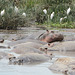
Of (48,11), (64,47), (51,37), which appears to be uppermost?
(48,11)

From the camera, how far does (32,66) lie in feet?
25.3

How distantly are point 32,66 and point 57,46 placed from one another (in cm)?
354

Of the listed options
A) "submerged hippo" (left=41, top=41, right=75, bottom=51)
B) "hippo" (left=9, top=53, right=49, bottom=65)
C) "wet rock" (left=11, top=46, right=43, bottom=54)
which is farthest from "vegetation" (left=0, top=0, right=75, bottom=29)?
"hippo" (left=9, top=53, right=49, bottom=65)

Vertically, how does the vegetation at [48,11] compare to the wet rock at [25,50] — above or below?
above

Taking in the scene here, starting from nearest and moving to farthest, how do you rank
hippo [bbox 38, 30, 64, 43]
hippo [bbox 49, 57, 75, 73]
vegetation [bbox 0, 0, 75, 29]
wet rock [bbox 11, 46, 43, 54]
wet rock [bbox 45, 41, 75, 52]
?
hippo [bbox 49, 57, 75, 73] → wet rock [bbox 11, 46, 43, 54] → wet rock [bbox 45, 41, 75, 52] → hippo [bbox 38, 30, 64, 43] → vegetation [bbox 0, 0, 75, 29]

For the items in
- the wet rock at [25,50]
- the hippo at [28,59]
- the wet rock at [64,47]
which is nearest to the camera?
the hippo at [28,59]

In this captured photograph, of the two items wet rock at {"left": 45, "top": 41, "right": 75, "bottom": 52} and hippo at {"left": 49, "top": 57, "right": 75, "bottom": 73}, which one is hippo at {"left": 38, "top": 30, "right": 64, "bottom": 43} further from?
hippo at {"left": 49, "top": 57, "right": 75, "bottom": 73}

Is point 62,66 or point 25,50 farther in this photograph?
point 25,50

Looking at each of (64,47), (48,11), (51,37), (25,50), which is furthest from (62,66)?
(48,11)

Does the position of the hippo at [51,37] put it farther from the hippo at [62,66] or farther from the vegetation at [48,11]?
the vegetation at [48,11]

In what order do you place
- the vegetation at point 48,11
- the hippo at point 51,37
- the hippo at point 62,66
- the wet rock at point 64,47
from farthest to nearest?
the vegetation at point 48,11 < the hippo at point 51,37 < the wet rock at point 64,47 < the hippo at point 62,66

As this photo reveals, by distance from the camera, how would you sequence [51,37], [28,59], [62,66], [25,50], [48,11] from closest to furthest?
[62,66]
[28,59]
[25,50]
[51,37]
[48,11]

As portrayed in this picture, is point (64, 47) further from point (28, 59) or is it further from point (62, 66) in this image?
point (62, 66)

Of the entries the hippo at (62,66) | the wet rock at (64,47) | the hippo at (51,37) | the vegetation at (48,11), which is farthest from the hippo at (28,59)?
the vegetation at (48,11)
